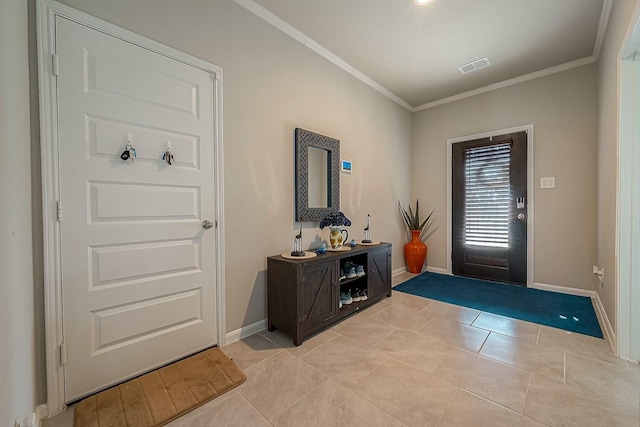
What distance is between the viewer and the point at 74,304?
1481 mm

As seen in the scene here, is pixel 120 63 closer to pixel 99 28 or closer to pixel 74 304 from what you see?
pixel 99 28

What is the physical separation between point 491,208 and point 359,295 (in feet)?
7.88

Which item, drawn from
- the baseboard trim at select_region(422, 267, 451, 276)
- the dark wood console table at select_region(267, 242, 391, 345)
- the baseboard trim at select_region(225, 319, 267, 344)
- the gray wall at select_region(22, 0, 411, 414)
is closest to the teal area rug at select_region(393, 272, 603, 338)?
the baseboard trim at select_region(422, 267, 451, 276)

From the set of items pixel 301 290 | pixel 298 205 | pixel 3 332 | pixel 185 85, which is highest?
pixel 185 85

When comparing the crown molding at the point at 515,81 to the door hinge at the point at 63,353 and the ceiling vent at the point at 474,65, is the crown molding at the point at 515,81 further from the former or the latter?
the door hinge at the point at 63,353

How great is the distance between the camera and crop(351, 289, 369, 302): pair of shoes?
2748mm

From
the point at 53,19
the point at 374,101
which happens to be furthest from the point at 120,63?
the point at 374,101

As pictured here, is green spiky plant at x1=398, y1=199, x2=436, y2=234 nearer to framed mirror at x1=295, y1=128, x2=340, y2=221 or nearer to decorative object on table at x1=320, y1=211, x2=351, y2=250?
framed mirror at x1=295, y1=128, x2=340, y2=221

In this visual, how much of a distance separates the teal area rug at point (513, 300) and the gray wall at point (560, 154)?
1.43ft

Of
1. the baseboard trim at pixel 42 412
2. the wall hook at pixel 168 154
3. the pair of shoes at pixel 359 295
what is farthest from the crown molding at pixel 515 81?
the baseboard trim at pixel 42 412

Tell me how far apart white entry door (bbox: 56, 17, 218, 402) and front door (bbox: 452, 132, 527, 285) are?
3576 millimetres

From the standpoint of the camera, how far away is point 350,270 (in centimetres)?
273

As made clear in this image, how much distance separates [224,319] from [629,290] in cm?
288

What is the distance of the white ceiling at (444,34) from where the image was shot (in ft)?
7.37
